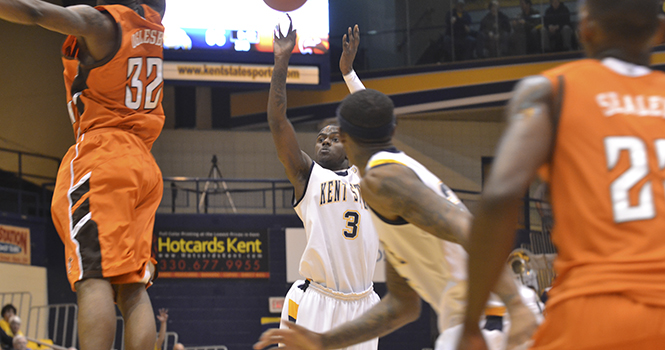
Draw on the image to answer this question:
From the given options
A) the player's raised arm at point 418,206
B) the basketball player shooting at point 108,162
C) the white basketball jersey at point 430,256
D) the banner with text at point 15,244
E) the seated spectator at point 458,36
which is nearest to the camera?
the player's raised arm at point 418,206

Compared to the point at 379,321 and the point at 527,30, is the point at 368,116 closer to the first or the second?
the point at 379,321

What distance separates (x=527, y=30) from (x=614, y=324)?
612 inches

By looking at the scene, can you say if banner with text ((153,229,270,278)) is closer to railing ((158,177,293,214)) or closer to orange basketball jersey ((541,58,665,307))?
railing ((158,177,293,214))

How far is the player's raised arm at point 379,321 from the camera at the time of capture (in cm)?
269

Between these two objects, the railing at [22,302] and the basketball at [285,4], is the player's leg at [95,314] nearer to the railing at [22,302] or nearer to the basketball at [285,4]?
the basketball at [285,4]

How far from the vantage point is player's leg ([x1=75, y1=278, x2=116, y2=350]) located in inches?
117

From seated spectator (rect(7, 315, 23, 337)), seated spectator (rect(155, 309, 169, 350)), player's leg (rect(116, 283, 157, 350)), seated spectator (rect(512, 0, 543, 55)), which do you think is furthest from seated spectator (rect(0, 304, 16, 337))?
seated spectator (rect(512, 0, 543, 55))

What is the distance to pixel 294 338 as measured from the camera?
262 centimetres

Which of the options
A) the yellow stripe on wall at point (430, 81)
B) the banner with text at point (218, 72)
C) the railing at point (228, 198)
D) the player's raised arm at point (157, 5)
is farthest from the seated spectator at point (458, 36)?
the player's raised arm at point (157, 5)

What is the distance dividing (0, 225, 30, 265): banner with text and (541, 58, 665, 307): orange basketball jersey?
40.1 feet

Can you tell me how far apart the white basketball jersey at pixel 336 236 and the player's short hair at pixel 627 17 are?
3308 millimetres

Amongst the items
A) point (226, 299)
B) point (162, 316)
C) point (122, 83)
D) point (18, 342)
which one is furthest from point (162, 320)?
point (122, 83)

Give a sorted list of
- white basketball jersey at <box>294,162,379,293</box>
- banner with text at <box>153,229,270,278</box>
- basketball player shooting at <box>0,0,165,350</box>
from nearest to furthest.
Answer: basketball player shooting at <box>0,0,165,350</box> < white basketball jersey at <box>294,162,379,293</box> < banner with text at <box>153,229,270,278</box>

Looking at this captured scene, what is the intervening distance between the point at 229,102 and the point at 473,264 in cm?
1634
